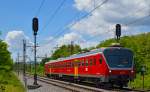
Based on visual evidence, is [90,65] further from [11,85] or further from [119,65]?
[11,85]

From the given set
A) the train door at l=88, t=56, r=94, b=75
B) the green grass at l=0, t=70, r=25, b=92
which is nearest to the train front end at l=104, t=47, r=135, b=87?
the train door at l=88, t=56, r=94, b=75

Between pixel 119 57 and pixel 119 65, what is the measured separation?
655mm

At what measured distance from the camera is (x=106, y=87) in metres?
32.2

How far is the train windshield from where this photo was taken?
1242 inches

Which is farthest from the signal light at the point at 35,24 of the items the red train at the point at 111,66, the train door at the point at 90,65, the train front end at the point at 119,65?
the train front end at the point at 119,65

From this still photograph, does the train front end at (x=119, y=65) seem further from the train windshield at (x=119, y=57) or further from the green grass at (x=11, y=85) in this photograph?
the green grass at (x=11, y=85)

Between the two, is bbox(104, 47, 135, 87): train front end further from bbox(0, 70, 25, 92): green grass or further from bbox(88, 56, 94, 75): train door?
bbox(0, 70, 25, 92): green grass

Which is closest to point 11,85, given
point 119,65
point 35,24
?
point 35,24

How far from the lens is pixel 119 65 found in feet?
104

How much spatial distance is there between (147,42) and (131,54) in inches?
2101

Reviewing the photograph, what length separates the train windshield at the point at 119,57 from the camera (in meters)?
31.5

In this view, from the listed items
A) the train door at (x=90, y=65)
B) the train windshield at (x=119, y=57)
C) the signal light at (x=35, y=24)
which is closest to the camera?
the train windshield at (x=119, y=57)

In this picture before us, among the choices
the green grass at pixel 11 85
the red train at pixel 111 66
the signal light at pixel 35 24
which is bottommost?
the green grass at pixel 11 85

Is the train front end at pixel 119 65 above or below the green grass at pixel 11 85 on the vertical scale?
above
